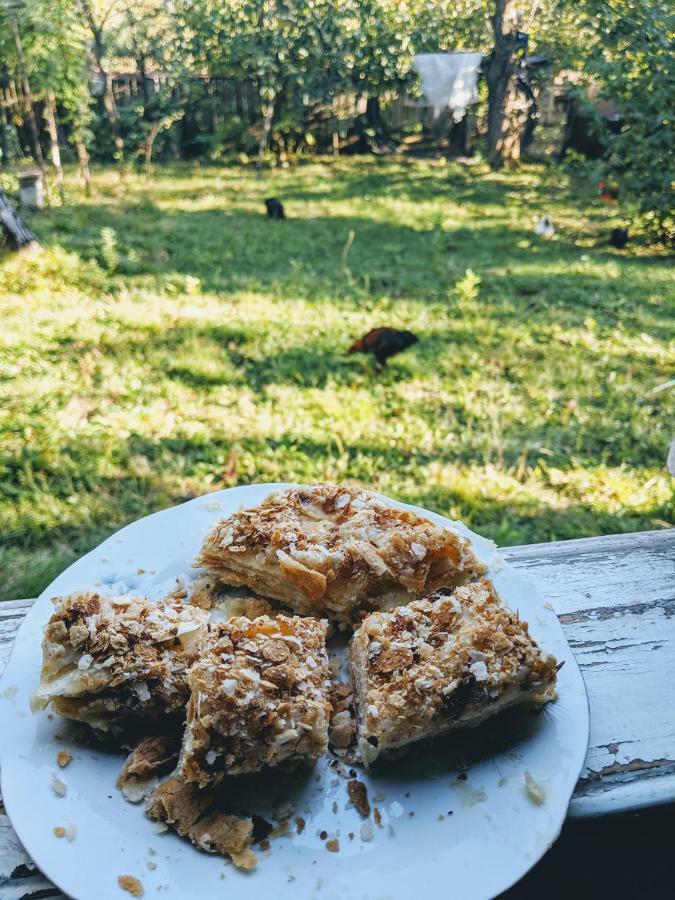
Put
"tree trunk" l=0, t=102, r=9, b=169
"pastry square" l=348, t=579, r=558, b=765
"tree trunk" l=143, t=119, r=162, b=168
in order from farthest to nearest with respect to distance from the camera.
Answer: "tree trunk" l=143, t=119, r=162, b=168, "tree trunk" l=0, t=102, r=9, b=169, "pastry square" l=348, t=579, r=558, b=765

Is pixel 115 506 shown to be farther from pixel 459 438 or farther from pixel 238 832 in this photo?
pixel 238 832

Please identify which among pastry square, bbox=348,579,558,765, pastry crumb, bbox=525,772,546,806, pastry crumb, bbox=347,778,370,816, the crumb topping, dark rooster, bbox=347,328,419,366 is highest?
pastry square, bbox=348,579,558,765

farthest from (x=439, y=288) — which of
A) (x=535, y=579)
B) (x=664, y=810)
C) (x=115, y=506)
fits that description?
(x=664, y=810)

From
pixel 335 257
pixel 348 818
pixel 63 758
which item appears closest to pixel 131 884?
pixel 63 758

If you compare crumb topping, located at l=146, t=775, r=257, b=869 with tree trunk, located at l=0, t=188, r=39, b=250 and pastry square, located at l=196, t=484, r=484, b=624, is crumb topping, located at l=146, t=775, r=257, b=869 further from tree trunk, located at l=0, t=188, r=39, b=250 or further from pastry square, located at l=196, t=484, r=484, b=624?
tree trunk, located at l=0, t=188, r=39, b=250

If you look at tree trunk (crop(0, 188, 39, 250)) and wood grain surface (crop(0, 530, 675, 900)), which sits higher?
tree trunk (crop(0, 188, 39, 250))

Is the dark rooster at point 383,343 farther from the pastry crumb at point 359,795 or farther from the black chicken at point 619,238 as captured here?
the black chicken at point 619,238

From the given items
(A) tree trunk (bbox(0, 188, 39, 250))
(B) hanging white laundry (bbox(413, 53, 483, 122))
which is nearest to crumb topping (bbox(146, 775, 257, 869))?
(A) tree trunk (bbox(0, 188, 39, 250))
